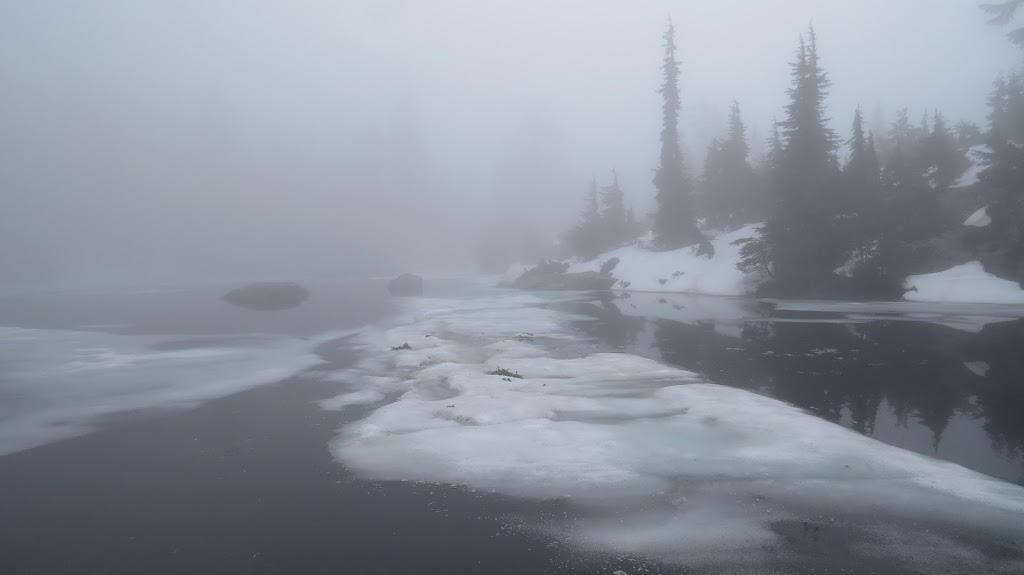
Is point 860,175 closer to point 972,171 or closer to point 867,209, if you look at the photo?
point 867,209

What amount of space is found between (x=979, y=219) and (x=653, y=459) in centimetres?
3578

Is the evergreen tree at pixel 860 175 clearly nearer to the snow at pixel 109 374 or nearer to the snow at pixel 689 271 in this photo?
the snow at pixel 689 271

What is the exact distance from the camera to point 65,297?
5412 centimetres

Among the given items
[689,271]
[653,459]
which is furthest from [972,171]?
[653,459]

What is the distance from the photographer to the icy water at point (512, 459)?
280 inches

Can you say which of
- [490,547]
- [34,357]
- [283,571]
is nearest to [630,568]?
[490,547]

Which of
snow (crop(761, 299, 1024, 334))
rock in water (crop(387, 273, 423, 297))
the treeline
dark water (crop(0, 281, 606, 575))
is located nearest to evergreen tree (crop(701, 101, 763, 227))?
the treeline

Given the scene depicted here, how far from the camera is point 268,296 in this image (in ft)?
155

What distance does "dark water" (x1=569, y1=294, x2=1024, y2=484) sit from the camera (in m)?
11.1

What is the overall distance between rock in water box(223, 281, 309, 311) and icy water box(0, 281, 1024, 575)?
23.2 m

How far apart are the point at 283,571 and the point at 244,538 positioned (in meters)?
1.18

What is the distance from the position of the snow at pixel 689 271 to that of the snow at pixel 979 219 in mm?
12853

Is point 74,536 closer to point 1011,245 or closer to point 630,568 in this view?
point 630,568

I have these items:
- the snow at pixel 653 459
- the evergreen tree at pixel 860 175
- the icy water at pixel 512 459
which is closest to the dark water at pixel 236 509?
the icy water at pixel 512 459
